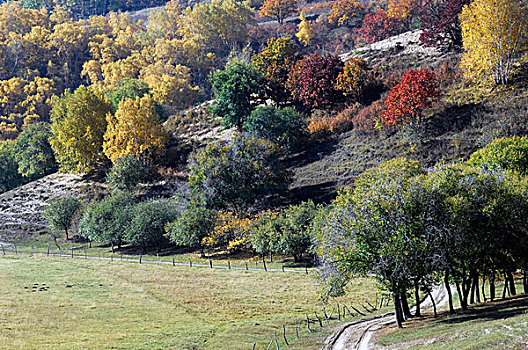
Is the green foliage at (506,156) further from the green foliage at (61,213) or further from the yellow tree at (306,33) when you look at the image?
the yellow tree at (306,33)

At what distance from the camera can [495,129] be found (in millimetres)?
66938

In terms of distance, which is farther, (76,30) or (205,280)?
(76,30)

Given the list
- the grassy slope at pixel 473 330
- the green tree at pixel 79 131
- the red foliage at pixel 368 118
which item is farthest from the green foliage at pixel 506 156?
the green tree at pixel 79 131

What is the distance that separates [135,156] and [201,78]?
7147cm

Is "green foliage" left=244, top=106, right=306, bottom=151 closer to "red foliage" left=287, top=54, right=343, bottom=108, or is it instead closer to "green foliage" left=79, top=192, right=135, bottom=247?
"red foliage" left=287, top=54, right=343, bottom=108

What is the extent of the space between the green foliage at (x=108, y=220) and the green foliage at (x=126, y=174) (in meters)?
7.17

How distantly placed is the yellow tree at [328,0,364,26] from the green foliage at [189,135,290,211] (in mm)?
103817

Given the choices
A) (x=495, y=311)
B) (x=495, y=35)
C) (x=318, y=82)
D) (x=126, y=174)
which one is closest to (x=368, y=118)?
(x=318, y=82)

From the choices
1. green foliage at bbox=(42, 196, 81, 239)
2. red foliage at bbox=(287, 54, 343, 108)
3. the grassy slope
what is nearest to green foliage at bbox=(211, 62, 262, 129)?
red foliage at bbox=(287, 54, 343, 108)

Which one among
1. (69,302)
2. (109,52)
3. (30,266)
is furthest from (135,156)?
(109,52)

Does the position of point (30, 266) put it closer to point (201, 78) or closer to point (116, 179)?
point (116, 179)

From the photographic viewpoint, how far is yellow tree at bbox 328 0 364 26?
6422 inches

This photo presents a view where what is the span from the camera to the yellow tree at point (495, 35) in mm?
72375

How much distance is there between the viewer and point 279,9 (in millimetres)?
191125
